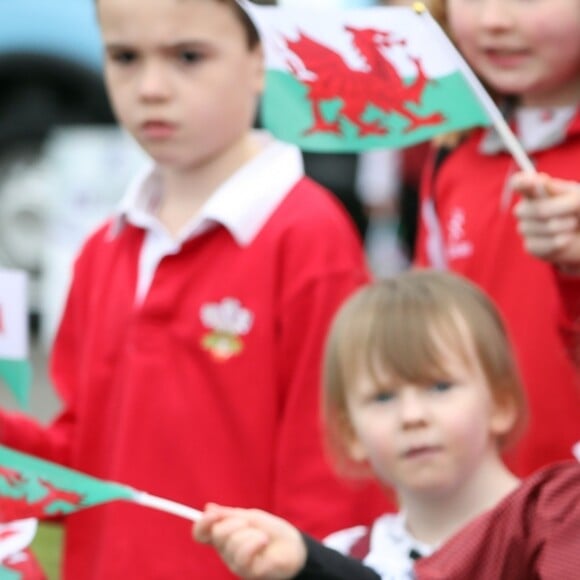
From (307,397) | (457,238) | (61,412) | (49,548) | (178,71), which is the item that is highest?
(178,71)

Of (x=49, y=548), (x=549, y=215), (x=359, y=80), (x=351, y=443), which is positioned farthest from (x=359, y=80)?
(x=49, y=548)

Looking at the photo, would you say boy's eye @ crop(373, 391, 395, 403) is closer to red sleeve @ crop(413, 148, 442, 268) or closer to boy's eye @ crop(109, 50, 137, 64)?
red sleeve @ crop(413, 148, 442, 268)

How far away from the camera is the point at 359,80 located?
10.6 ft

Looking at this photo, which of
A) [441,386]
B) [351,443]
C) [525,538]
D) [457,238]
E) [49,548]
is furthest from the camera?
[49,548]

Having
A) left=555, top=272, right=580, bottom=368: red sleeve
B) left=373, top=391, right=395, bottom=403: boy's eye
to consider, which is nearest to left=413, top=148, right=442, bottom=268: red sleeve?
left=555, top=272, right=580, bottom=368: red sleeve

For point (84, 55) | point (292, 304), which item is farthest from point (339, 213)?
point (84, 55)

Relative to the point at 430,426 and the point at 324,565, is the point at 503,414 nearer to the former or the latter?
Answer: the point at 430,426

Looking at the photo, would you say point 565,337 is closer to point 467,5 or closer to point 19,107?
point 467,5

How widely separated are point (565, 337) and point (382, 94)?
1.53 ft

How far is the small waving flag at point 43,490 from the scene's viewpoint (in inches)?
120

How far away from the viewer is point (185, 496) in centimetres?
369

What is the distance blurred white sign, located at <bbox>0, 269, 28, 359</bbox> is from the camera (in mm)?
3641

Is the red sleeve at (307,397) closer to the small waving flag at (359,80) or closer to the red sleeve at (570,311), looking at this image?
the small waving flag at (359,80)

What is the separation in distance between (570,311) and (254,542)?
28.5 inches
